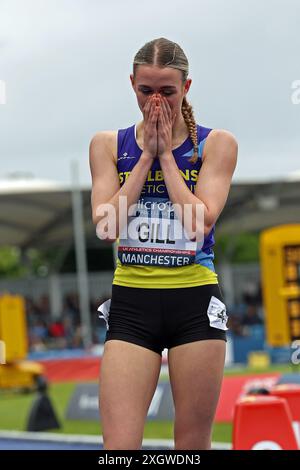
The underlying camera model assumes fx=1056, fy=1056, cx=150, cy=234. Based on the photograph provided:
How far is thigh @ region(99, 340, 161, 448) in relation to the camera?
3941 millimetres

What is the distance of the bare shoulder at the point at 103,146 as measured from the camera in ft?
13.9

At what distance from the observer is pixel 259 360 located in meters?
24.0

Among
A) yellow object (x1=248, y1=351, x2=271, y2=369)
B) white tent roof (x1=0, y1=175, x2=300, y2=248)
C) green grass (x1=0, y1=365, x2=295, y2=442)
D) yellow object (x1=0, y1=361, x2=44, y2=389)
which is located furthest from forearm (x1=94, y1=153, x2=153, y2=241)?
white tent roof (x1=0, y1=175, x2=300, y2=248)

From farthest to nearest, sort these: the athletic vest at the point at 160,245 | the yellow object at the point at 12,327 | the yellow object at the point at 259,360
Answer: the yellow object at the point at 259,360, the yellow object at the point at 12,327, the athletic vest at the point at 160,245

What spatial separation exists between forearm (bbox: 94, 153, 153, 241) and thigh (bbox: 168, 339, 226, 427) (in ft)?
1.84

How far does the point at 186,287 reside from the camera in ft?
13.6

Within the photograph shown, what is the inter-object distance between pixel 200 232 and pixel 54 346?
2808 cm

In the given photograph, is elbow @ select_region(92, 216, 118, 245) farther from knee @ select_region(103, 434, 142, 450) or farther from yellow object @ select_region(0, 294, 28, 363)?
yellow object @ select_region(0, 294, 28, 363)

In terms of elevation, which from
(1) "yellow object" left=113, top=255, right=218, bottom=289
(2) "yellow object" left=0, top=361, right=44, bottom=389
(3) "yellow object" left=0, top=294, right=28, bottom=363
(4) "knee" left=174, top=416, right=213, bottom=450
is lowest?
(2) "yellow object" left=0, top=361, right=44, bottom=389

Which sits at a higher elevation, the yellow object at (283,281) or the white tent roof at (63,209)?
the yellow object at (283,281)

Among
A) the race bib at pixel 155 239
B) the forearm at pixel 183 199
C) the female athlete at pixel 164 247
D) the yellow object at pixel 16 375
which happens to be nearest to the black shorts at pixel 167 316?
the female athlete at pixel 164 247

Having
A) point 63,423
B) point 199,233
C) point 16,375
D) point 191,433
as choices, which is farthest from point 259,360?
point 199,233

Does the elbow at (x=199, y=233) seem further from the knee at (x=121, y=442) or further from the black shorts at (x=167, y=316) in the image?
the knee at (x=121, y=442)

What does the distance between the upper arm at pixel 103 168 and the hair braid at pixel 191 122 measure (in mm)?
302
